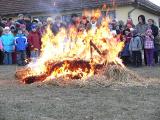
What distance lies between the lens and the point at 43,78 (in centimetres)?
1383

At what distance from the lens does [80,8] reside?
3288 cm

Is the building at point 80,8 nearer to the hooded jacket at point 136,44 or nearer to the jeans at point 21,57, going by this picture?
the jeans at point 21,57

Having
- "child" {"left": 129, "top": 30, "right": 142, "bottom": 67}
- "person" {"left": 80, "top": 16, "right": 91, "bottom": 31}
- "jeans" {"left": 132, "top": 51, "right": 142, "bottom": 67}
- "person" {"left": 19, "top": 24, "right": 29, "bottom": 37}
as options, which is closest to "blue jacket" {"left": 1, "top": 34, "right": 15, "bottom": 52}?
"person" {"left": 19, "top": 24, "right": 29, "bottom": 37}

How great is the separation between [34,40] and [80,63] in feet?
24.1

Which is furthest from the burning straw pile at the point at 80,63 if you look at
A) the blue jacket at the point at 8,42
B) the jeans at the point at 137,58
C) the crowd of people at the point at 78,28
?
the blue jacket at the point at 8,42

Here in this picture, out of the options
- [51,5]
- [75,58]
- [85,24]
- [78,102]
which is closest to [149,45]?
[85,24]

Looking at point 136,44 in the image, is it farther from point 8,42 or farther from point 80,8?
point 80,8

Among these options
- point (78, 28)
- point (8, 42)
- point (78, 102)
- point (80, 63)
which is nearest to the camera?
point (78, 102)

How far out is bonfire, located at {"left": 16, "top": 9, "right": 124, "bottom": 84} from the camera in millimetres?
13664

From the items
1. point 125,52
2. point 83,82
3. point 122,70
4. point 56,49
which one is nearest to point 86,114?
point 83,82

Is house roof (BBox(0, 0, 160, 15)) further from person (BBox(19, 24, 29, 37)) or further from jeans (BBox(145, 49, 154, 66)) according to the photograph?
jeans (BBox(145, 49, 154, 66))

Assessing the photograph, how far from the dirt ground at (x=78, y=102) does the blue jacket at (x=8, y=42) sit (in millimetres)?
7498

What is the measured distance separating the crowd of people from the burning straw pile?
4.02 metres

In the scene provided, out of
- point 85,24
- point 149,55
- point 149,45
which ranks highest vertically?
point 85,24
